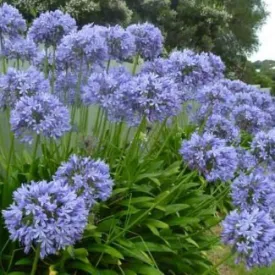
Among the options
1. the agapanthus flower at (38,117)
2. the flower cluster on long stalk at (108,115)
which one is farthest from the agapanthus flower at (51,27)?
the agapanthus flower at (38,117)

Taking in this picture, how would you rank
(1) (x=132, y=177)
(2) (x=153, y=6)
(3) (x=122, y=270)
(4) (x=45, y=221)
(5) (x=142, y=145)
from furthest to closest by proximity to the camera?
1. (2) (x=153, y=6)
2. (5) (x=142, y=145)
3. (1) (x=132, y=177)
4. (3) (x=122, y=270)
5. (4) (x=45, y=221)

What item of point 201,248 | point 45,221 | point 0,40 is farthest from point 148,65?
point 45,221

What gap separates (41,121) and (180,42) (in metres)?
24.3

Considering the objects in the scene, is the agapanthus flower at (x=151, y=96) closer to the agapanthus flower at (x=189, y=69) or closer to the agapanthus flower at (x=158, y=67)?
the agapanthus flower at (x=189, y=69)

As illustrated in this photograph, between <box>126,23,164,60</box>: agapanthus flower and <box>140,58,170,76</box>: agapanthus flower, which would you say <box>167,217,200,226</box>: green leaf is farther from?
<box>126,23,164,60</box>: agapanthus flower

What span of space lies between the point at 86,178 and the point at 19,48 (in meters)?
2.25

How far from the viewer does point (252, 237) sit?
296cm

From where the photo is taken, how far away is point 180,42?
27203 millimetres

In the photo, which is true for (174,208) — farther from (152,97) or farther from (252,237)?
(252,237)

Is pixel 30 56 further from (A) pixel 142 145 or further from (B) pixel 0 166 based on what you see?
(A) pixel 142 145

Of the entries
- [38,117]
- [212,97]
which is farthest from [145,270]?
[212,97]

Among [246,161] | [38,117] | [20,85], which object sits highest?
[20,85]

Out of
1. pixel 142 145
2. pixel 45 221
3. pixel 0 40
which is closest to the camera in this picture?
pixel 45 221

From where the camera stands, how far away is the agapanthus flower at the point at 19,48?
5070mm
